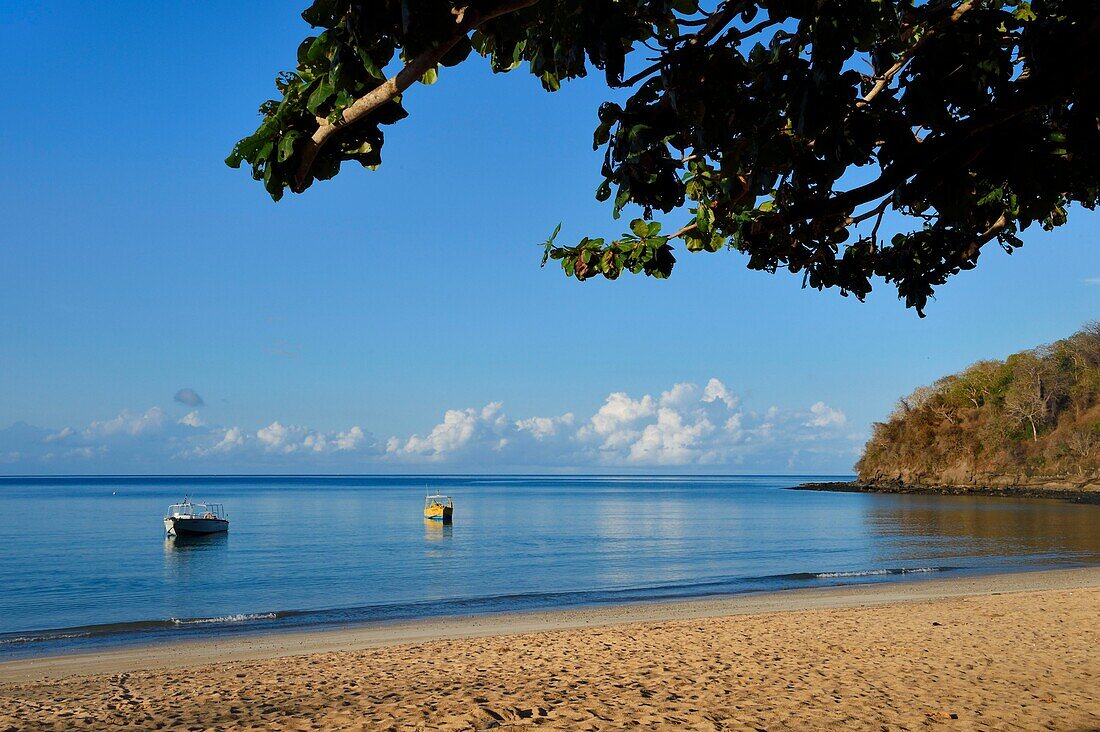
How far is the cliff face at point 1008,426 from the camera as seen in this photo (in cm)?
7875

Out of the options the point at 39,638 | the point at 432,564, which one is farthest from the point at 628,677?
the point at 432,564

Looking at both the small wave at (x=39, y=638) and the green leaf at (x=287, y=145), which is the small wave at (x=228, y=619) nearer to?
the small wave at (x=39, y=638)

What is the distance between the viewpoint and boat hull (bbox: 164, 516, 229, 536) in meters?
41.5

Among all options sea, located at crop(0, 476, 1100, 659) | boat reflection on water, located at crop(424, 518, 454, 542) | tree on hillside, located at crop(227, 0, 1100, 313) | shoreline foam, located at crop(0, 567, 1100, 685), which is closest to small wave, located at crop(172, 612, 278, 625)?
sea, located at crop(0, 476, 1100, 659)

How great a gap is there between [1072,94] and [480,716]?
6471 mm

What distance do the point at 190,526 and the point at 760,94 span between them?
43.1 metres

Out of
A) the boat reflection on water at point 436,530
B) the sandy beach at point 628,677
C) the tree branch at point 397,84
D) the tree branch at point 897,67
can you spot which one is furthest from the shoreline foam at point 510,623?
the boat reflection on water at point 436,530

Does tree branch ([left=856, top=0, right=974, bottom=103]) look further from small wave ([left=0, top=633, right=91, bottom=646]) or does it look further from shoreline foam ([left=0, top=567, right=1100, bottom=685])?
small wave ([left=0, top=633, right=91, bottom=646])

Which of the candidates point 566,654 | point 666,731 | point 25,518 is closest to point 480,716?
point 666,731

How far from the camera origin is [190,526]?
41.9 meters

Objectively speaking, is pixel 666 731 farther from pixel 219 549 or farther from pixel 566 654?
pixel 219 549

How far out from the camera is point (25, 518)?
62656 mm

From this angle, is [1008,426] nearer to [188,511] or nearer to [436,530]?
[436,530]

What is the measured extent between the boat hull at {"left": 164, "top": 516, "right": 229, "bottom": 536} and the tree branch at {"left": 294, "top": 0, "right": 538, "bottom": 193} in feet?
138
